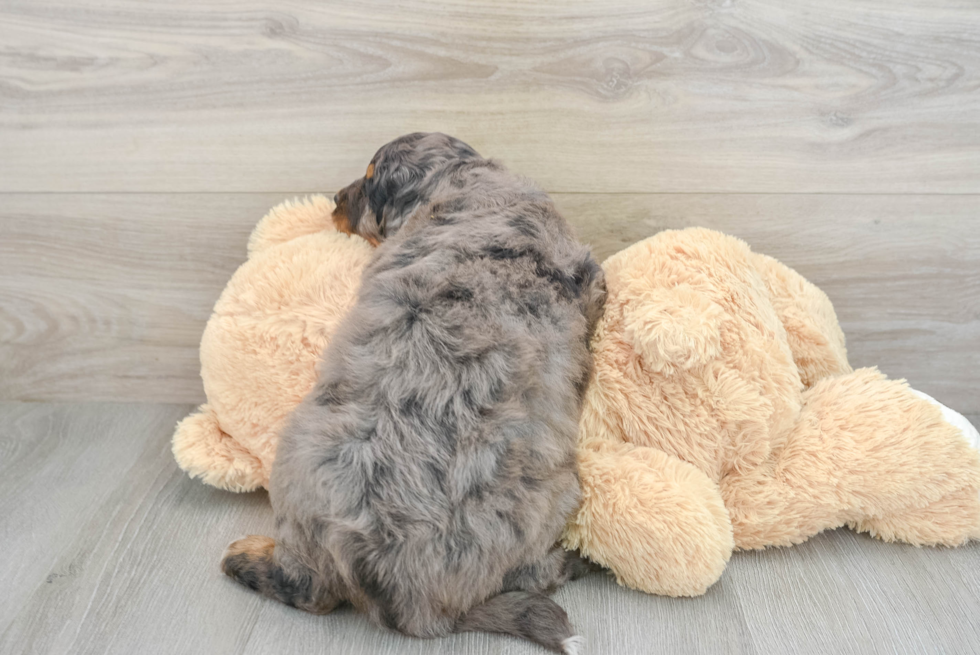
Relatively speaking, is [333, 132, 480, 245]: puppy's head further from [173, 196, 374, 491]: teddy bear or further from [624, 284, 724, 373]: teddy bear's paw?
[624, 284, 724, 373]: teddy bear's paw

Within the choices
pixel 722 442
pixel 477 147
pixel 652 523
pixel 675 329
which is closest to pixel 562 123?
pixel 477 147

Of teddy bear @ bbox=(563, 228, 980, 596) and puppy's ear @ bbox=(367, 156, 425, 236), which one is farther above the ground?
puppy's ear @ bbox=(367, 156, 425, 236)

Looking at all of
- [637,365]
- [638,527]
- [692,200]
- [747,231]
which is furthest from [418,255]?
[747,231]

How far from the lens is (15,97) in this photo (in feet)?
5.11

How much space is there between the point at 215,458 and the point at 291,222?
1.64 ft

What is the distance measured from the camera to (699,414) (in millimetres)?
1211

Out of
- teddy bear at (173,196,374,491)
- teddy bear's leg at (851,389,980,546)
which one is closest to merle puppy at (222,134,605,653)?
teddy bear at (173,196,374,491)

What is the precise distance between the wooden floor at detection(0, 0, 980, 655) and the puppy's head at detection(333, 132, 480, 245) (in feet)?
0.73

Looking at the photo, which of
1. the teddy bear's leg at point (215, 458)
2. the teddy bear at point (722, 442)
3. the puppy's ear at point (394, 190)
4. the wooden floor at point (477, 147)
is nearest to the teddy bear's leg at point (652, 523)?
the teddy bear at point (722, 442)

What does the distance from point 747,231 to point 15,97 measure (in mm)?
1622

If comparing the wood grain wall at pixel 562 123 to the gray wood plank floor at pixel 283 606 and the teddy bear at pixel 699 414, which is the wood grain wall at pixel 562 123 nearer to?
the teddy bear at pixel 699 414

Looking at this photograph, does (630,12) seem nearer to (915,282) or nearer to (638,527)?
(915,282)

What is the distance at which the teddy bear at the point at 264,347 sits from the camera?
133 cm

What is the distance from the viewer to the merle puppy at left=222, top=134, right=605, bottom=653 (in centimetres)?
100
